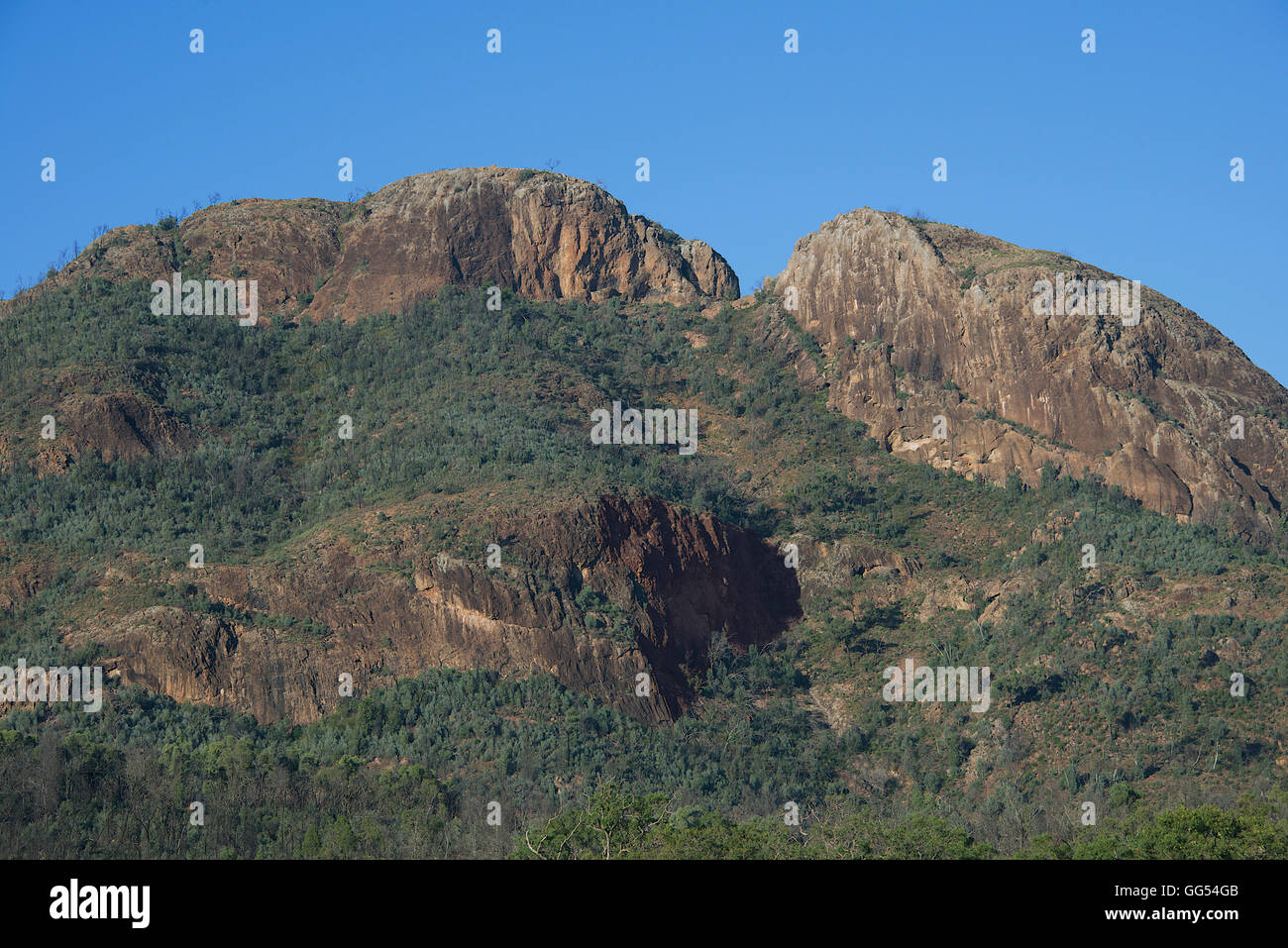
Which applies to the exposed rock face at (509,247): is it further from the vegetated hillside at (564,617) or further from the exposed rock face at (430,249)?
the vegetated hillside at (564,617)

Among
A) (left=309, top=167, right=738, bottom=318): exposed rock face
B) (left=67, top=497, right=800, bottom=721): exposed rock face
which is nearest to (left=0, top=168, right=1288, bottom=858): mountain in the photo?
(left=67, top=497, right=800, bottom=721): exposed rock face

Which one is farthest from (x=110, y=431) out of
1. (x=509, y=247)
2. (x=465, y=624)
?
(x=509, y=247)

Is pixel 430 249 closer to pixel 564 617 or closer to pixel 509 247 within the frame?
pixel 509 247

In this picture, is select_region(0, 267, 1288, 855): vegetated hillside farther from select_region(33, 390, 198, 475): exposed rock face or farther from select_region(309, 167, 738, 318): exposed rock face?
select_region(309, 167, 738, 318): exposed rock face

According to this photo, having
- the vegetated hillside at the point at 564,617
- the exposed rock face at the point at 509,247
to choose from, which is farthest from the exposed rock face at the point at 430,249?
the vegetated hillside at the point at 564,617

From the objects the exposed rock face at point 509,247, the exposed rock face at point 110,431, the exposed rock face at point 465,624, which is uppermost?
the exposed rock face at point 509,247
